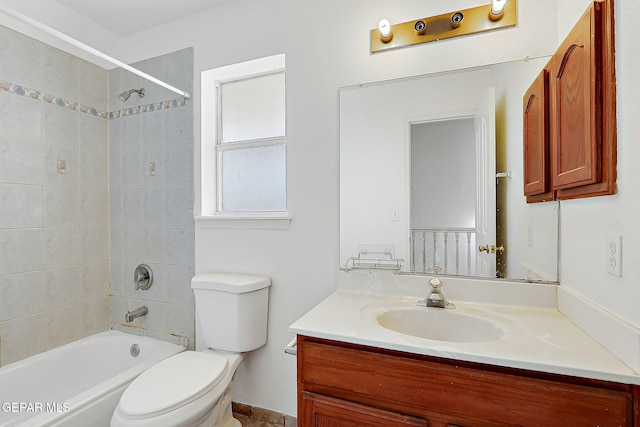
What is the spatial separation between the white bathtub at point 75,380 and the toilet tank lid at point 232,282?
0.55 m

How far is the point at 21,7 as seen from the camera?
1.88 metres

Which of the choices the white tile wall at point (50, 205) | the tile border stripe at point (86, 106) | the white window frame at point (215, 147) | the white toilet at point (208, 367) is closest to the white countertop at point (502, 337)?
the white toilet at point (208, 367)

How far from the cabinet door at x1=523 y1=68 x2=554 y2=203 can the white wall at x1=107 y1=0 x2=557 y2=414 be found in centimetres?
27

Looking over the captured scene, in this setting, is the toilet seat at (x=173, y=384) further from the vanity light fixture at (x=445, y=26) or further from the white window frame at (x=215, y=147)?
the vanity light fixture at (x=445, y=26)

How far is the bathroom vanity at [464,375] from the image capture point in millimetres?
824

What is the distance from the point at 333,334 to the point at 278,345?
2.83ft

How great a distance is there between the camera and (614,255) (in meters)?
0.89

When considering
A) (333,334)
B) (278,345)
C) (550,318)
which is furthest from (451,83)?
(278,345)

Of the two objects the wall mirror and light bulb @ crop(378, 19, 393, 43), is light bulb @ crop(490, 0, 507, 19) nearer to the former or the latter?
the wall mirror

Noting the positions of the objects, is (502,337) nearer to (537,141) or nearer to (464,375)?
(464,375)

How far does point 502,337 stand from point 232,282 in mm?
1262

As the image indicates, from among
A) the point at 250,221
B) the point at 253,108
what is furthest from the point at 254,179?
the point at 253,108

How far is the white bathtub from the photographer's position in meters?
1.42

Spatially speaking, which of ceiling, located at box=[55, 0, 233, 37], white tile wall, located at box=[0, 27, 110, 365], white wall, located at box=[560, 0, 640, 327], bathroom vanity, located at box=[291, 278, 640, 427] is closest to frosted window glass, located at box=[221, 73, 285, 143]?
ceiling, located at box=[55, 0, 233, 37]
